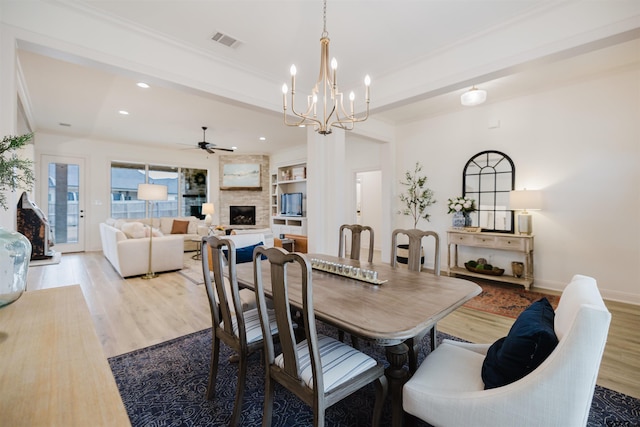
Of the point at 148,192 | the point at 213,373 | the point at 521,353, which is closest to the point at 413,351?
the point at 521,353

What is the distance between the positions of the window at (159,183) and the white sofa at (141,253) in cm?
298

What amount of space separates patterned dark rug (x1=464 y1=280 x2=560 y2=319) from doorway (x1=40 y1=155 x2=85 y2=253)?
8437 millimetres

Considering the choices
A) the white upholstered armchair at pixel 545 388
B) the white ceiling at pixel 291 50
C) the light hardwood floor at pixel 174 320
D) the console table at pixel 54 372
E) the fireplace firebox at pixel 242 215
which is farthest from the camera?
the fireplace firebox at pixel 242 215

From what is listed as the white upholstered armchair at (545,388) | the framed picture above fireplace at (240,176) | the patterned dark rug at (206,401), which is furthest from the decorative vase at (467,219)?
the framed picture above fireplace at (240,176)

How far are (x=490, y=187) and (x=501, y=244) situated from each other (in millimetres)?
958

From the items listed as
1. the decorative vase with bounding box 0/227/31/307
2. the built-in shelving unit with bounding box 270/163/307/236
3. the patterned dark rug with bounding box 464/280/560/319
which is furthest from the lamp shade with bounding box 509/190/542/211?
the built-in shelving unit with bounding box 270/163/307/236

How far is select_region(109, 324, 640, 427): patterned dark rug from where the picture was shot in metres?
1.63

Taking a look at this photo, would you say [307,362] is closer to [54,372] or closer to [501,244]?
[54,372]

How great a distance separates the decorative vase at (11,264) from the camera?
963 mm

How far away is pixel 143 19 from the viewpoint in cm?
248

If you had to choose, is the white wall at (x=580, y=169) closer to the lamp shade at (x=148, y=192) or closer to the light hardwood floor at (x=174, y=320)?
the light hardwood floor at (x=174, y=320)

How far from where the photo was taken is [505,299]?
140 inches

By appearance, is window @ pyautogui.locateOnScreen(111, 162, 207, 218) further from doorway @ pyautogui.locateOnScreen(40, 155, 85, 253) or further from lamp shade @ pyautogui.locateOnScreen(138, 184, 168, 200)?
lamp shade @ pyautogui.locateOnScreen(138, 184, 168, 200)

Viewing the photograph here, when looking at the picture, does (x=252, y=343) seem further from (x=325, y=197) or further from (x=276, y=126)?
(x=276, y=126)
